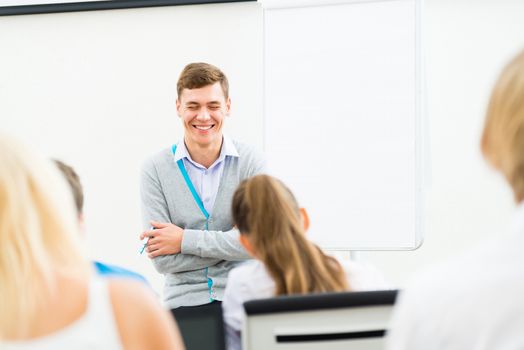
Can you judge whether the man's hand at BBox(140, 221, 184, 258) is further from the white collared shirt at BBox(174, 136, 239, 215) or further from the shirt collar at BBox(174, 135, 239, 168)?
the shirt collar at BBox(174, 135, 239, 168)

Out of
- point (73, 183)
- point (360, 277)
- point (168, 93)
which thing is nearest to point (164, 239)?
point (73, 183)

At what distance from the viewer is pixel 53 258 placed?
120 centimetres

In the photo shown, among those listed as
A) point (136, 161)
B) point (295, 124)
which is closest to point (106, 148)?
point (136, 161)

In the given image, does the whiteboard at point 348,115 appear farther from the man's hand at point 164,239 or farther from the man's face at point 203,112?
the man's hand at point 164,239

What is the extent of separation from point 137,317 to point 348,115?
2416mm

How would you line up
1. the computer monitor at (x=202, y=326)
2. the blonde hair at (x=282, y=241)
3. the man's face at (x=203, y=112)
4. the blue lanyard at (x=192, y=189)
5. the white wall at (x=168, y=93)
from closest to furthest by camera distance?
the blonde hair at (x=282, y=241), the computer monitor at (x=202, y=326), the blue lanyard at (x=192, y=189), the man's face at (x=203, y=112), the white wall at (x=168, y=93)

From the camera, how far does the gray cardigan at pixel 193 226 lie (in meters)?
2.91

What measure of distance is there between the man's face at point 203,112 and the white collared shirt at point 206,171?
49 millimetres


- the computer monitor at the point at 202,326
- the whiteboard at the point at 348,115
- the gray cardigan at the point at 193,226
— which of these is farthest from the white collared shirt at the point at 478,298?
the whiteboard at the point at 348,115

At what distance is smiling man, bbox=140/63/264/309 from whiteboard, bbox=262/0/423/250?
437mm

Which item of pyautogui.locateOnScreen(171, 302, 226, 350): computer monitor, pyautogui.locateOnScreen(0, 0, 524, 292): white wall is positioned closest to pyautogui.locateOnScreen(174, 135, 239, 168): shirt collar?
pyautogui.locateOnScreen(171, 302, 226, 350): computer monitor

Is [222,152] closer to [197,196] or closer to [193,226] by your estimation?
[197,196]

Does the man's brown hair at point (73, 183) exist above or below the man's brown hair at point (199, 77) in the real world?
below

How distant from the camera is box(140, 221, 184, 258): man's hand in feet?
9.66
